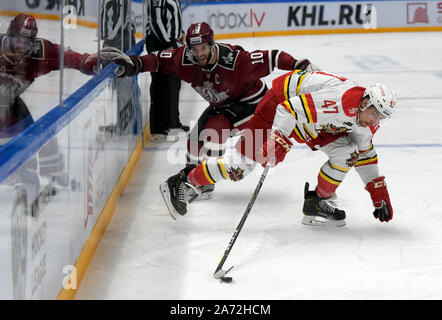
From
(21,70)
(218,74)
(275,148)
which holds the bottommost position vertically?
(275,148)

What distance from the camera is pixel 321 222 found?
146 inches

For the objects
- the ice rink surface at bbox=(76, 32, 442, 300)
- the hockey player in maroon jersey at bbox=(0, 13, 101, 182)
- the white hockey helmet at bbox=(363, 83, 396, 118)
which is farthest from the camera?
the white hockey helmet at bbox=(363, 83, 396, 118)

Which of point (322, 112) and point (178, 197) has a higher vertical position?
point (322, 112)

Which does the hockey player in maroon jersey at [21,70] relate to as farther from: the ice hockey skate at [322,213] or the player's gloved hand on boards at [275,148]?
the ice hockey skate at [322,213]

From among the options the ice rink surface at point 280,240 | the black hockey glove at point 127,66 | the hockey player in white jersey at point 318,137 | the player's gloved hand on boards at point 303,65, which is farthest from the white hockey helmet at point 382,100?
the black hockey glove at point 127,66

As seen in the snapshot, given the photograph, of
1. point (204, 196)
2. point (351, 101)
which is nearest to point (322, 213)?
point (351, 101)

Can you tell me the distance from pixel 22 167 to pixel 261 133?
1.85 m

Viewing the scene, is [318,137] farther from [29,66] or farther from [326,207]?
[29,66]

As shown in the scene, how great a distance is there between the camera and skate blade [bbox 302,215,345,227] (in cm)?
369

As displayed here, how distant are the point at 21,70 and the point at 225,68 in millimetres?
1944

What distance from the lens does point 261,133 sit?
146 inches

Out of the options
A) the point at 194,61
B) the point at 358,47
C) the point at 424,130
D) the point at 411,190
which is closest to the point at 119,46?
the point at 194,61

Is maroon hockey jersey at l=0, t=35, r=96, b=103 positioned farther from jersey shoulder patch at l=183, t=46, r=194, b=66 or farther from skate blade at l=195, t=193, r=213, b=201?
skate blade at l=195, t=193, r=213, b=201

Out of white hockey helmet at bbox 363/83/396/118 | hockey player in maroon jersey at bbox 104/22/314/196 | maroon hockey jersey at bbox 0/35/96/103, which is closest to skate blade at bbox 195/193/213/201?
hockey player in maroon jersey at bbox 104/22/314/196
